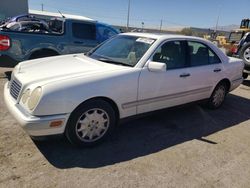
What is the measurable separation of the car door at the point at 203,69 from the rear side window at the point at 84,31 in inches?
153

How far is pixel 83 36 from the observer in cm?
788

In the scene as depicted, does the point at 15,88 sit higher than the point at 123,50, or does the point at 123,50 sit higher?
the point at 123,50

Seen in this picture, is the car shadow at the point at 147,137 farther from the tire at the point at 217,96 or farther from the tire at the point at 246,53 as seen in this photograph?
the tire at the point at 246,53

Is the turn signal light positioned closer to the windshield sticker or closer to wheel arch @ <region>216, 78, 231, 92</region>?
the windshield sticker

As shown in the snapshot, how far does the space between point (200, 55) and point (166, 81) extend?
1222 millimetres

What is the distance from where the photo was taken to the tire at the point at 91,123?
3.44 metres

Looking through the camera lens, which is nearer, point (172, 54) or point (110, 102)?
point (110, 102)

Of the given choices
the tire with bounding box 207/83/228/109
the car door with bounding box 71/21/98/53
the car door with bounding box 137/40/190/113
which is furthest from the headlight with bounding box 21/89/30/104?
the car door with bounding box 71/21/98/53

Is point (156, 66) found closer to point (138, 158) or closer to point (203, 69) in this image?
point (138, 158)

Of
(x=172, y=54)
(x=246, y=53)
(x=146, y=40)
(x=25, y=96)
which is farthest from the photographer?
(x=246, y=53)

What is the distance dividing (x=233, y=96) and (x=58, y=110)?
214 inches

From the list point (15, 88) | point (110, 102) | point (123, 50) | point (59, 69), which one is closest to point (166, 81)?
point (123, 50)

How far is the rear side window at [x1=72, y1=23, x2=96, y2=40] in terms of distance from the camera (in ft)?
25.2

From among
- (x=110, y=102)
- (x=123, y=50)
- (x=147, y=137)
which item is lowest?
(x=147, y=137)
